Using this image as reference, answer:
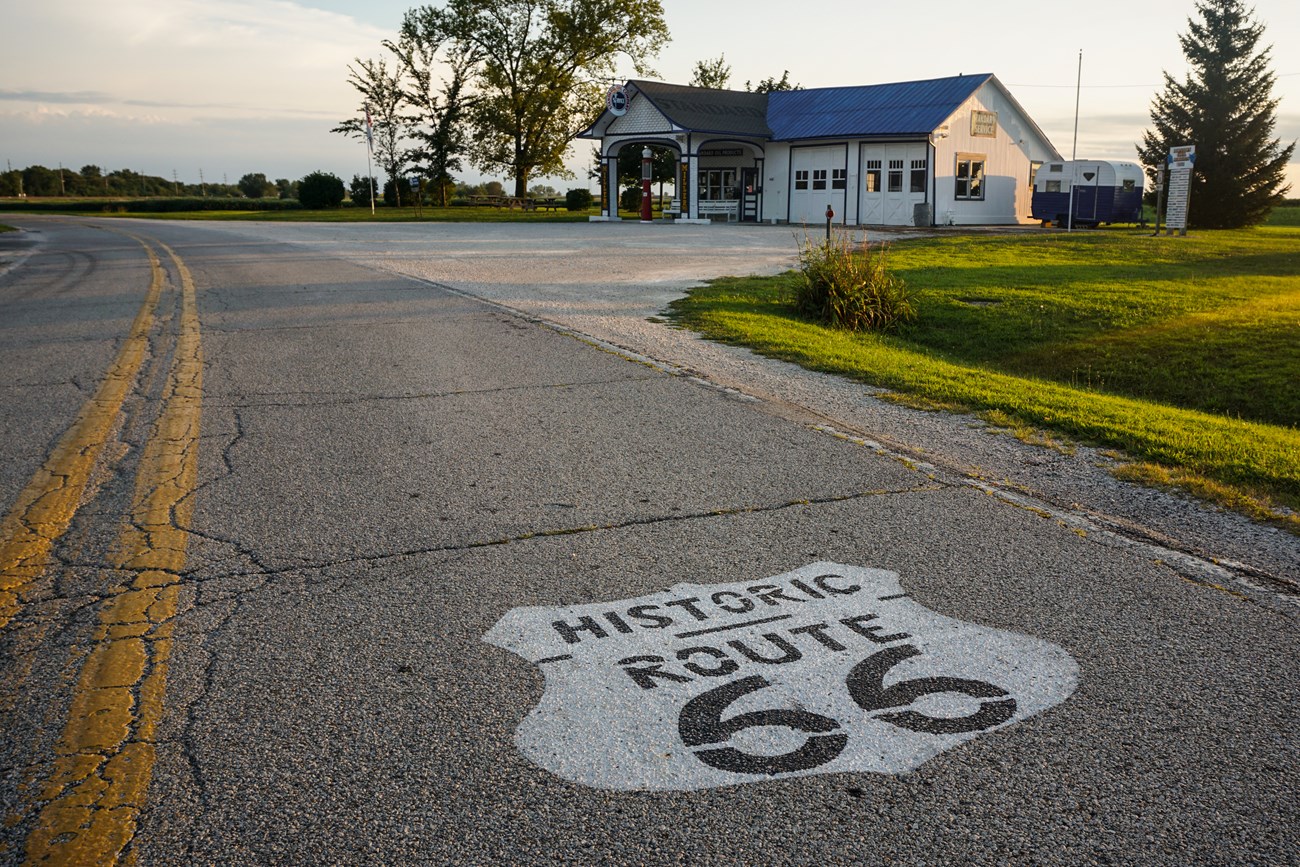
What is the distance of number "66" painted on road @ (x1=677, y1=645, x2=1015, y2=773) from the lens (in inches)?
113

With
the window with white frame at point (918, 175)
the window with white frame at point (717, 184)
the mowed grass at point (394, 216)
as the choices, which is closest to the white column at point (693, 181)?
the window with white frame at point (717, 184)

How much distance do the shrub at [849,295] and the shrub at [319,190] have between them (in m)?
56.0

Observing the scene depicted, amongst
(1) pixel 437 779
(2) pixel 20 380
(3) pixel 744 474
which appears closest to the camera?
(1) pixel 437 779

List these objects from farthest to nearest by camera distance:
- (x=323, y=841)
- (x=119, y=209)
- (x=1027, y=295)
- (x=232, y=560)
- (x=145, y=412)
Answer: (x=119, y=209) < (x=1027, y=295) < (x=145, y=412) < (x=232, y=560) < (x=323, y=841)

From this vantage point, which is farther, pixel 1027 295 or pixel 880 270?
pixel 1027 295

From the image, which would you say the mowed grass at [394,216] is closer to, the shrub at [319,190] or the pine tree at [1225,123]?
the shrub at [319,190]

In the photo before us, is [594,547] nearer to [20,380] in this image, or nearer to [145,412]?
[145,412]

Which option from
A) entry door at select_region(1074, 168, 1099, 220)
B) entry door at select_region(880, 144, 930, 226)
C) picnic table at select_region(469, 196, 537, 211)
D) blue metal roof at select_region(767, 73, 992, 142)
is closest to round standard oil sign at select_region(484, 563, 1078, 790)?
blue metal roof at select_region(767, 73, 992, 142)

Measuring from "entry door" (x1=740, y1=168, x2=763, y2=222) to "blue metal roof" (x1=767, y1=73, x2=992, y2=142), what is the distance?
7.52 feet

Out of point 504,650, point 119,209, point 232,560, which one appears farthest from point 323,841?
point 119,209

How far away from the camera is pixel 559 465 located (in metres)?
5.91

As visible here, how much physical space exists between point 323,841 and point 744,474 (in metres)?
3.62

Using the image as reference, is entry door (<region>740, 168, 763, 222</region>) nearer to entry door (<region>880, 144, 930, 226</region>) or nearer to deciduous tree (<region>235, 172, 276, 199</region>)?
entry door (<region>880, 144, 930, 226</region>)

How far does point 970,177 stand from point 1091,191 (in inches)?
179
